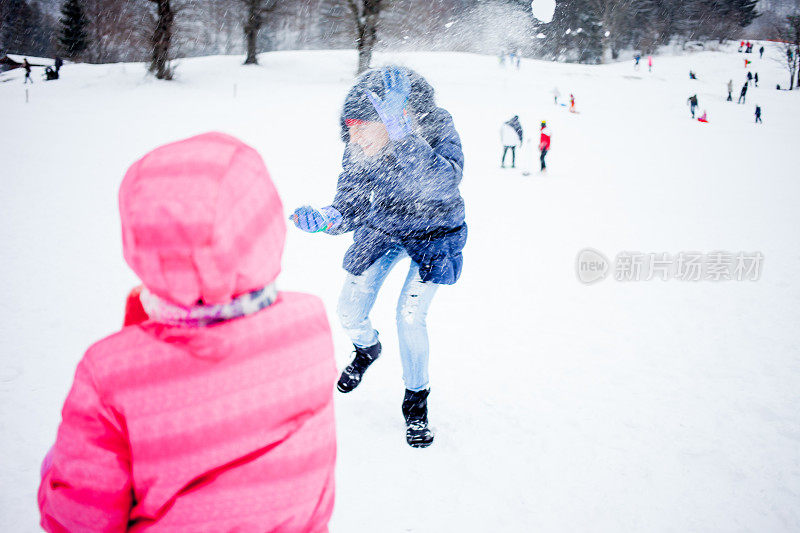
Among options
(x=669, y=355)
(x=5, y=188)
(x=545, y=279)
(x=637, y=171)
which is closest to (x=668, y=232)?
(x=545, y=279)

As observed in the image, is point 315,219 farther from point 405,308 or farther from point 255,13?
point 255,13

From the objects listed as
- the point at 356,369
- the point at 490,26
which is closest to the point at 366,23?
the point at 356,369

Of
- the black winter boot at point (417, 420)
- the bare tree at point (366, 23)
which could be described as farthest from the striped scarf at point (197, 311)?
the bare tree at point (366, 23)

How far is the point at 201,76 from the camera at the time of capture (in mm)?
24641

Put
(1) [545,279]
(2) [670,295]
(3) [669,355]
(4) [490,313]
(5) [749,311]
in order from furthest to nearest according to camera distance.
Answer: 1. (1) [545,279]
2. (2) [670,295]
3. (5) [749,311]
4. (4) [490,313]
5. (3) [669,355]

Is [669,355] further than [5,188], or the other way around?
[5,188]

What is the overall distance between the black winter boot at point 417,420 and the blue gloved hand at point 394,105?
1365 mm

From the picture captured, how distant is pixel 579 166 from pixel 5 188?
13.5 metres

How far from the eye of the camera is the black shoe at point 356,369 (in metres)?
2.82

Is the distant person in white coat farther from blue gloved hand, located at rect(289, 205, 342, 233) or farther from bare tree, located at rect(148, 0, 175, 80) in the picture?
bare tree, located at rect(148, 0, 175, 80)

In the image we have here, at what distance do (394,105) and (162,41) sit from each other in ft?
88.1

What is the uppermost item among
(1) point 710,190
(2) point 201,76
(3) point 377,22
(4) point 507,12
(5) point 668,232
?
(4) point 507,12

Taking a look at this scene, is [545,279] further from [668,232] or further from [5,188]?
[5,188]

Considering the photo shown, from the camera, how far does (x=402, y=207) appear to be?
2150 mm
